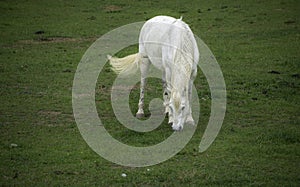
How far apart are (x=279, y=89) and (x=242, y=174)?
16.4ft

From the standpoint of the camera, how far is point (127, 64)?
1120cm

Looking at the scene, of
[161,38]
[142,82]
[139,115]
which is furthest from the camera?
[142,82]

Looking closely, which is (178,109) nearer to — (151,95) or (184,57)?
(184,57)

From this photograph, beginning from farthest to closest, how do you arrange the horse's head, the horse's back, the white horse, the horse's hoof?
1. the horse's hoof
2. the horse's back
3. the white horse
4. the horse's head

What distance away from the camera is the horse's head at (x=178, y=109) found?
862 cm

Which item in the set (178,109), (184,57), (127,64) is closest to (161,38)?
(184,57)

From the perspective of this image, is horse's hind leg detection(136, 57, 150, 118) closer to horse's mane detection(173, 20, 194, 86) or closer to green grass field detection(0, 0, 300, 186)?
green grass field detection(0, 0, 300, 186)

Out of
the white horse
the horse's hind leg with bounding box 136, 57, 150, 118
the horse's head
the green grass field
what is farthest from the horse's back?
the green grass field

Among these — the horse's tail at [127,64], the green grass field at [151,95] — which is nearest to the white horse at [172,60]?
the horse's tail at [127,64]

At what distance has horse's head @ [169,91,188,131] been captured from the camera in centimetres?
862

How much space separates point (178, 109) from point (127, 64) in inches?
113

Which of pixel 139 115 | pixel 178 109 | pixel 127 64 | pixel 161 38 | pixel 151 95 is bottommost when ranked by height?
pixel 178 109

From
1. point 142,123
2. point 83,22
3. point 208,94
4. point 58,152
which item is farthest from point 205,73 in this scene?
point 83,22

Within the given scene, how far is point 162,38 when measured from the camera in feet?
33.2
